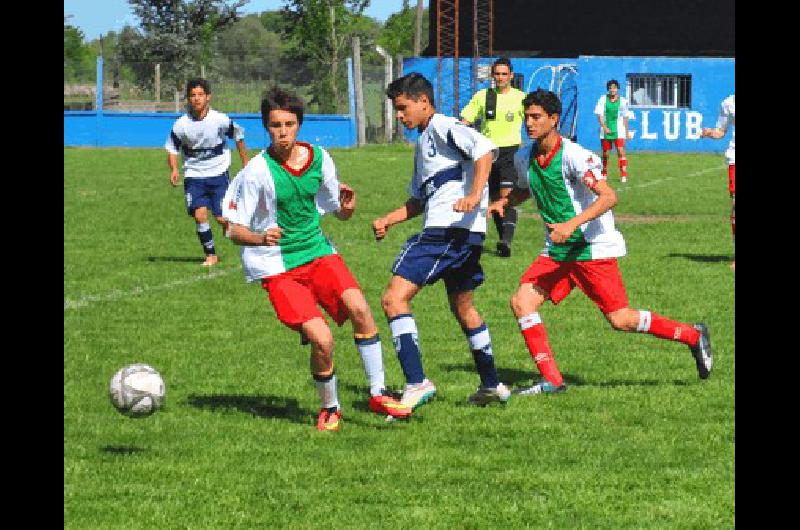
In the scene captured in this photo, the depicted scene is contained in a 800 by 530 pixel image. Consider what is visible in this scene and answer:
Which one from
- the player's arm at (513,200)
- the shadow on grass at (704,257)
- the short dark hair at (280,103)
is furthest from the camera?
the shadow on grass at (704,257)

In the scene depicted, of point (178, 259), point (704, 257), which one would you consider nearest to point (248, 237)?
point (178, 259)

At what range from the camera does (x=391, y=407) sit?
8.30 meters

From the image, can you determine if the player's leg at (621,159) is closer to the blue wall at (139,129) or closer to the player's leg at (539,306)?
the blue wall at (139,129)

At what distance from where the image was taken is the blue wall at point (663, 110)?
157 ft

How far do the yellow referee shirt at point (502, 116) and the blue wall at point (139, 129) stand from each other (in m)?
31.0

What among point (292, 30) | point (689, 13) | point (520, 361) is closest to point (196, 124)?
point (520, 361)

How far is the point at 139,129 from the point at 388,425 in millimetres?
41256

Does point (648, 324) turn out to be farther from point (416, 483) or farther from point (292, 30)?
point (292, 30)

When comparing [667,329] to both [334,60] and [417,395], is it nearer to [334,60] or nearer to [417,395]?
[417,395]

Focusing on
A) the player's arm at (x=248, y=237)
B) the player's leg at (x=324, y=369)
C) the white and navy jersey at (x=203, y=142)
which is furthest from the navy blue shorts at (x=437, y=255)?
the white and navy jersey at (x=203, y=142)

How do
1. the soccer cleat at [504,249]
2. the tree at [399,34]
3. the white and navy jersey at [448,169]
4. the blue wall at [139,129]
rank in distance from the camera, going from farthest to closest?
1. the tree at [399,34]
2. the blue wall at [139,129]
3. the soccer cleat at [504,249]
4. the white and navy jersey at [448,169]

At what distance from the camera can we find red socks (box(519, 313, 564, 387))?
912 cm

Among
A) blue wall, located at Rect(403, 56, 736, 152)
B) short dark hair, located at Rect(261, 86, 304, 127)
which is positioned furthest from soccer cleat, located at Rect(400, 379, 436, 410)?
blue wall, located at Rect(403, 56, 736, 152)
